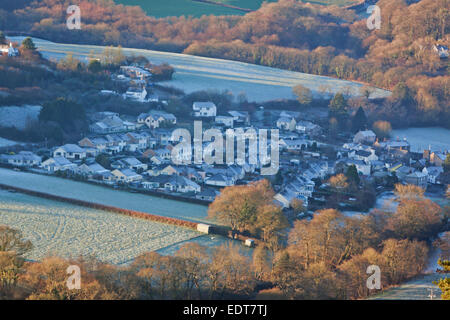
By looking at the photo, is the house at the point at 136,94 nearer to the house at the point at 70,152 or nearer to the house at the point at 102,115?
the house at the point at 102,115

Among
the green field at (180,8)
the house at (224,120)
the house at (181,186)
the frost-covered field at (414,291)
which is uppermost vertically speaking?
the green field at (180,8)

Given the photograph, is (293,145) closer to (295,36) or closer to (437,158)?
(437,158)

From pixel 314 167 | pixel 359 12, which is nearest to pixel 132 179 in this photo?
pixel 314 167

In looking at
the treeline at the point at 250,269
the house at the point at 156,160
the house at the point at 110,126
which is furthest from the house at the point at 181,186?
the house at the point at 110,126

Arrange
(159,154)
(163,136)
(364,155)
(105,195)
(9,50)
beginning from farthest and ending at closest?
(9,50), (163,136), (364,155), (159,154), (105,195)

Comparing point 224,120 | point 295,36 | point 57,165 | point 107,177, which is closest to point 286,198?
point 107,177

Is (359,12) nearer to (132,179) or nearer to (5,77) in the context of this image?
(5,77)
